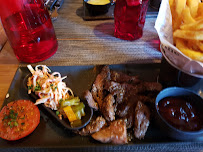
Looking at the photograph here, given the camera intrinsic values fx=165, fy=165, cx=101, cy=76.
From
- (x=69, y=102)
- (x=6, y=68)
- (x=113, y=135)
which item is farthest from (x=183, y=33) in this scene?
(x=6, y=68)

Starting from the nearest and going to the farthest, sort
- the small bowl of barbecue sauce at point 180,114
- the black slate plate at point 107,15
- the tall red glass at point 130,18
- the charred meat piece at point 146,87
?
the small bowl of barbecue sauce at point 180,114, the charred meat piece at point 146,87, the tall red glass at point 130,18, the black slate plate at point 107,15

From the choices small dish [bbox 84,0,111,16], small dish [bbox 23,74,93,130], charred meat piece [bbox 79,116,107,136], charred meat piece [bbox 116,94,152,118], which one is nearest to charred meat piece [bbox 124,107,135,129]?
charred meat piece [bbox 116,94,152,118]

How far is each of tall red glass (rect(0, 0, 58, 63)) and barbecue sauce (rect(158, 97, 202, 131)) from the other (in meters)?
1.25

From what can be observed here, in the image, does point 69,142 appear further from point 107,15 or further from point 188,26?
point 107,15

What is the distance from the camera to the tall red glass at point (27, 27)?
147 centimetres

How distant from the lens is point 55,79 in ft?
4.62

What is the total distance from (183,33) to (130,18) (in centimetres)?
79

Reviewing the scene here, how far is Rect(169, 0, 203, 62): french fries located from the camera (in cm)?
113

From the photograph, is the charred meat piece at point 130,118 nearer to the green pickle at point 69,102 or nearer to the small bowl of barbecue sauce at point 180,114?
the small bowl of barbecue sauce at point 180,114

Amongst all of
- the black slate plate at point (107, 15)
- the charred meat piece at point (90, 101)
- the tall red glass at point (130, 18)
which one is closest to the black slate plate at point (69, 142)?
the charred meat piece at point (90, 101)

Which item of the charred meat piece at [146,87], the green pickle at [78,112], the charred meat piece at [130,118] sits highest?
the green pickle at [78,112]

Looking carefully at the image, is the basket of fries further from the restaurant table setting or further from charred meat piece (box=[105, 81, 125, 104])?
charred meat piece (box=[105, 81, 125, 104])

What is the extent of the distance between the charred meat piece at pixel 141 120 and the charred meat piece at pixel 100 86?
0.29m

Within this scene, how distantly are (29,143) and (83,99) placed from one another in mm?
477
